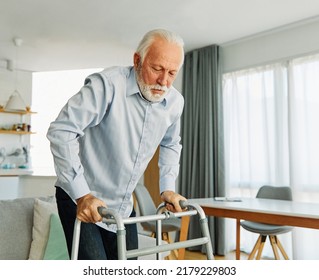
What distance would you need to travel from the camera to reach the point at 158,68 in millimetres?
1325

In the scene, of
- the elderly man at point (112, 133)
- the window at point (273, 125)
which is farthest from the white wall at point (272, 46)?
the elderly man at point (112, 133)

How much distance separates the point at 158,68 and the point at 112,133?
28 centimetres

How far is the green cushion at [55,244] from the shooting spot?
2.37 meters

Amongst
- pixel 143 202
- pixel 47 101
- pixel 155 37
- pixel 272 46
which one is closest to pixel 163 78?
pixel 155 37

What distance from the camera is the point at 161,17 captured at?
394 centimetres

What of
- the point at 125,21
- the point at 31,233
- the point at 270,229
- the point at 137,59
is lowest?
the point at 270,229

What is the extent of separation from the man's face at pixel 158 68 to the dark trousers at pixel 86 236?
1.56 feet

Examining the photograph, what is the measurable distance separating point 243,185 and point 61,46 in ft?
9.43

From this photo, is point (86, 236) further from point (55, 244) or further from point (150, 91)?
point (55, 244)

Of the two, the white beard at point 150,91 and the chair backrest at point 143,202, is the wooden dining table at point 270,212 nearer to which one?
the chair backrest at point 143,202

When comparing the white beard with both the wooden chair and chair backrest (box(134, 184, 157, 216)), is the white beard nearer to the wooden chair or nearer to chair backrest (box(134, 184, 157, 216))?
the wooden chair

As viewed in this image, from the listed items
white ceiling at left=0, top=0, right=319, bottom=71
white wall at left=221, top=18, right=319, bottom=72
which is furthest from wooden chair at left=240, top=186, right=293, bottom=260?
white ceiling at left=0, top=0, right=319, bottom=71
